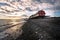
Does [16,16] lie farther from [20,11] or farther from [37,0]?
[37,0]

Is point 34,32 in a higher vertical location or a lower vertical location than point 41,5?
lower

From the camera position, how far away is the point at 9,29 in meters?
3.37

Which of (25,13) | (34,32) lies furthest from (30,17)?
(34,32)

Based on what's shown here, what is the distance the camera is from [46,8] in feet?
12.1

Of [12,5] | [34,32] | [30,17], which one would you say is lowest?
[34,32]

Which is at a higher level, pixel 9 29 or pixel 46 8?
pixel 46 8

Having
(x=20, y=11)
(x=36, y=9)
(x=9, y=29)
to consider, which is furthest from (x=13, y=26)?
(x=36, y=9)

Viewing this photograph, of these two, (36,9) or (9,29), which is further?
(36,9)

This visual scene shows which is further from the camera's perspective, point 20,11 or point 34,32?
point 20,11

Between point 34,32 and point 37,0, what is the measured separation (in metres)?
0.79

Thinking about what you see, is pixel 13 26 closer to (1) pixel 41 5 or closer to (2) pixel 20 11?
(2) pixel 20 11

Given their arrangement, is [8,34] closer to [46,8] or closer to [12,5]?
[12,5]

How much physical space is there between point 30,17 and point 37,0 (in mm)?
441

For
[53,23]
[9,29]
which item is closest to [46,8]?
[53,23]
